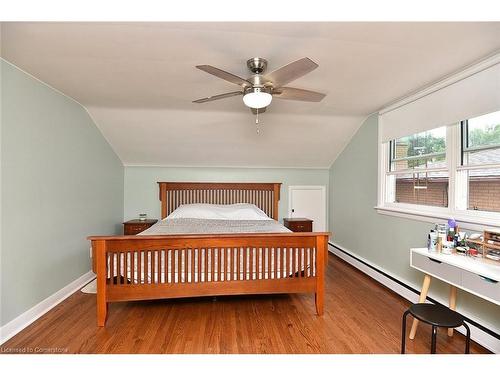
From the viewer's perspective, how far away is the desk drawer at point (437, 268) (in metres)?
1.59

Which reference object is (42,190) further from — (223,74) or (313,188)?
(313,188)

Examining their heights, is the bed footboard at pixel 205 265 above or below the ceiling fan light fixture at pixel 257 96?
below

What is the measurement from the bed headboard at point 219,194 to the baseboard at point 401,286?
1322 mm

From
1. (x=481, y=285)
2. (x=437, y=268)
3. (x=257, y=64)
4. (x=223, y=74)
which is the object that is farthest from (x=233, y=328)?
(x=257, y=64)

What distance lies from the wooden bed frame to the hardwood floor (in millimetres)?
215

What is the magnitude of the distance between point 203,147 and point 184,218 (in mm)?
1163

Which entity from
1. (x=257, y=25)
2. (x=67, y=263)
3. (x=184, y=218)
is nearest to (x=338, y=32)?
(x=257, y=25)

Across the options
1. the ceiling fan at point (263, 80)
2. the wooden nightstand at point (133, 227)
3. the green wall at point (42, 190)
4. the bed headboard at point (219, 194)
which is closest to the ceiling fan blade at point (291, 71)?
the ceiling fan at point (263, 80)

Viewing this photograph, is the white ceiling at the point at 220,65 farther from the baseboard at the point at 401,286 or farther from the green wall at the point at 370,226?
the baseboard at the point at 401,286

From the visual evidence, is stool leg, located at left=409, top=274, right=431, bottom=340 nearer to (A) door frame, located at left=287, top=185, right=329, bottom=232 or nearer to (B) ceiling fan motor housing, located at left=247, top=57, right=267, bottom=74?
(B) ceiling fan motor housing, located at left=247, top=57, right=267, bottom=74

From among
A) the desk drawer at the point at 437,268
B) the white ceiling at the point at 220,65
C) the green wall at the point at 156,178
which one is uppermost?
the white ceiling at the point at 220,65

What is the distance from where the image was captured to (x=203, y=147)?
3893mm

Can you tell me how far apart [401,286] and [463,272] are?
1.29 metres
